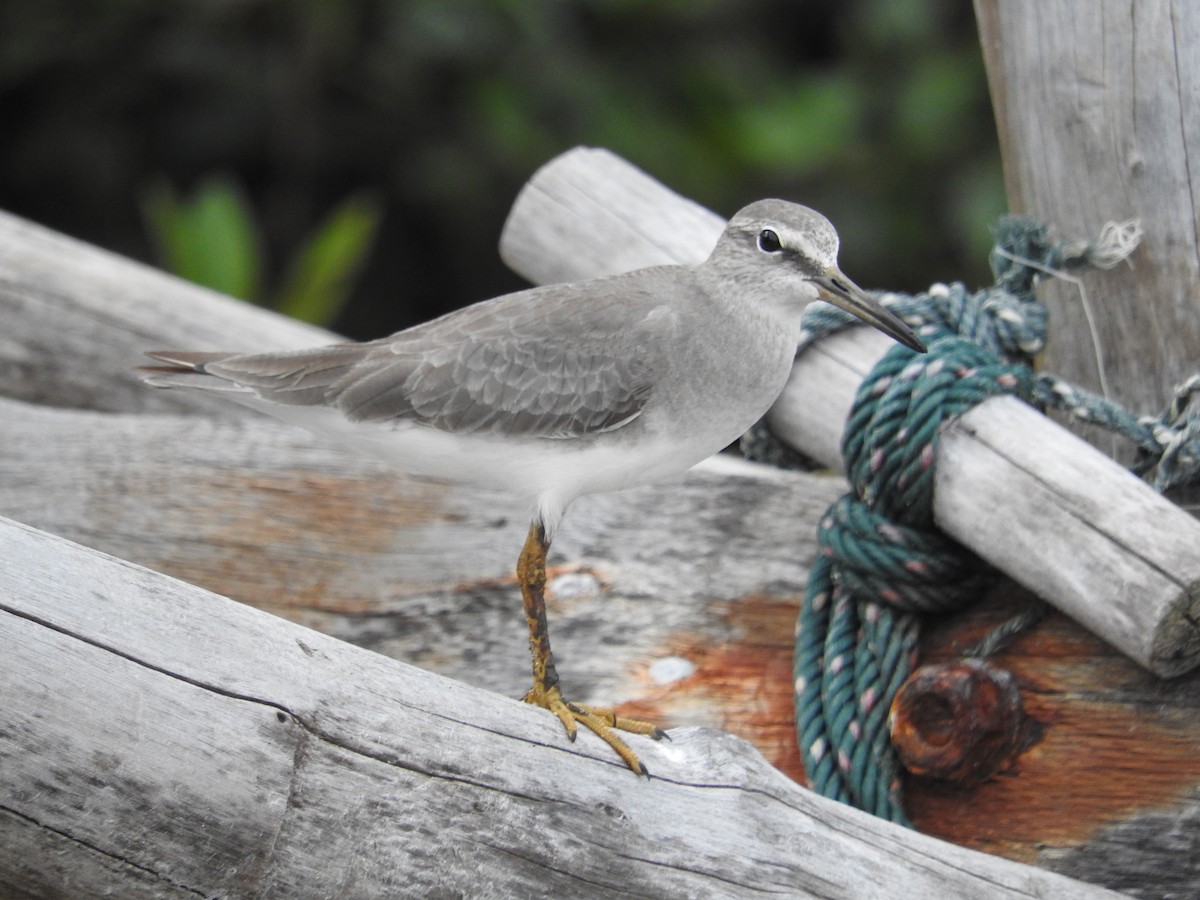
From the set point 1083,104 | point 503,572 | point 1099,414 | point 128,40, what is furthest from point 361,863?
point 128,40

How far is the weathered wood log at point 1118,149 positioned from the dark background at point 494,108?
2.18 m

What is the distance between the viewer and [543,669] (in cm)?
269

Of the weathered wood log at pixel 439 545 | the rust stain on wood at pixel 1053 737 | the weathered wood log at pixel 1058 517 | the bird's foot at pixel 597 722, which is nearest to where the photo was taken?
the bird's foot at pixel 597 722

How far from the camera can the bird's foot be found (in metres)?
2.30

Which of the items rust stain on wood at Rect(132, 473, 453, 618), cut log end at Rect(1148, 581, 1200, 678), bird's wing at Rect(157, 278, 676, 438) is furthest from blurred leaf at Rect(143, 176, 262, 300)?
cut log end at Rect(1148, 581, 1200, 678)

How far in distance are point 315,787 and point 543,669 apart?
2.26 feet

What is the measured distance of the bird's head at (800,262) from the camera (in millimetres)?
2752

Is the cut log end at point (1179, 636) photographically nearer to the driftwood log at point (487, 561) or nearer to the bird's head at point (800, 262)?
the driftwood log at point (487, 561)

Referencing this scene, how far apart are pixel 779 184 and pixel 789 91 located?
1.27 ft

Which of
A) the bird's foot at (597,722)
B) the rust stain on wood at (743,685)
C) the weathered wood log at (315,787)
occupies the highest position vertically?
the rust stain on wood at (743,685)

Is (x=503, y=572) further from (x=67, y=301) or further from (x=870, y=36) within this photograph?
(x=870, y=36)

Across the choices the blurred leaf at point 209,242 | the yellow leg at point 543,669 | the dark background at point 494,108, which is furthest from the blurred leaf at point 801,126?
the yellow leg at point 543,669

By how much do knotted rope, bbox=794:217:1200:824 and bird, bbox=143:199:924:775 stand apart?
17cm

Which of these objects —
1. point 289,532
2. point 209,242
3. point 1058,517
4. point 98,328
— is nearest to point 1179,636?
point 1058,517
